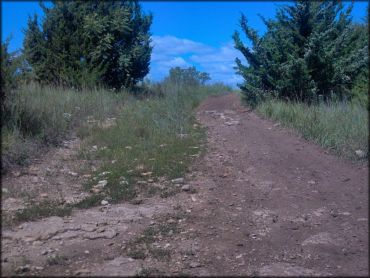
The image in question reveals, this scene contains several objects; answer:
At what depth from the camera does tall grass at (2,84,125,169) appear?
6624 millimetres

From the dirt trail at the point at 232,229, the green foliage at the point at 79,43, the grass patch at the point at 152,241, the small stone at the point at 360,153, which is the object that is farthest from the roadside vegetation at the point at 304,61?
the grass patch at the point at 152,241

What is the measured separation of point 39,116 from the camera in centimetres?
786

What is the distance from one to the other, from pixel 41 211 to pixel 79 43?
10.1m

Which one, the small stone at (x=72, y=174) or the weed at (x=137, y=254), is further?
the small stone at (x=72, y=174)

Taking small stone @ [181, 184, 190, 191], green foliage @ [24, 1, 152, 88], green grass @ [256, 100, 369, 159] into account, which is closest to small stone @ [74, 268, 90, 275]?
small stone @ [181, 184, 190, 191]

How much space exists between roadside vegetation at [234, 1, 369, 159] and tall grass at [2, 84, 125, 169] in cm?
405

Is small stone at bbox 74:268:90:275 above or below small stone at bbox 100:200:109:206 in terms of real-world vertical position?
below

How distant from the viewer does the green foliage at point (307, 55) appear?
1117cm

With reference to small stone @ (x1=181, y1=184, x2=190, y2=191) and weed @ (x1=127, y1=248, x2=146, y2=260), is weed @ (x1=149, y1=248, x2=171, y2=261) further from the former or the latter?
small stone @ (x1=181, y1=184, x2=190, y2=191)

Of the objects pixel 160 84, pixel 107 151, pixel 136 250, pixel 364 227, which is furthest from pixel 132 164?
pixel 160 84

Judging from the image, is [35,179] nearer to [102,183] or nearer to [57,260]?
[102,183]

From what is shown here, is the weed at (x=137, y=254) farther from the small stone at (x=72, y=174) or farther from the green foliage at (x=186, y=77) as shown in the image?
the green foliage at (x=186, y=77)

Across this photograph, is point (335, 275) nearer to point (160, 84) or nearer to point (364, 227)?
point (364, 227)

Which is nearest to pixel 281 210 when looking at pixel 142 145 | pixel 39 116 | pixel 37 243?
pixel 37 243
